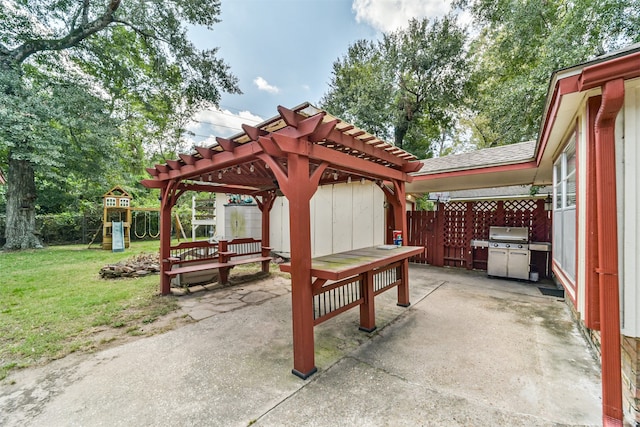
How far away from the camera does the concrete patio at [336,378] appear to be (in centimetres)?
180

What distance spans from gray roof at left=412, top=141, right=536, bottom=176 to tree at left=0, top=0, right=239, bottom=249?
30.5 ft

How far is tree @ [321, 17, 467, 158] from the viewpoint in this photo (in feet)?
40.0

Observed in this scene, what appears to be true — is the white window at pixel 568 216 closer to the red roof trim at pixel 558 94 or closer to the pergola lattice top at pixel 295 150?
the red roof trim at pixel 558 94

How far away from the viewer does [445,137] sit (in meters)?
19.1

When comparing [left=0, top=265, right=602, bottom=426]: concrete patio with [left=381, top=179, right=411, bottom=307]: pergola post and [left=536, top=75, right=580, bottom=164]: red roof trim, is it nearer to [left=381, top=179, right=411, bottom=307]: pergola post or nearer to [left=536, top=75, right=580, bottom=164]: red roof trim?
[left=381, top=179, right=411, bottom=307]: pergola post

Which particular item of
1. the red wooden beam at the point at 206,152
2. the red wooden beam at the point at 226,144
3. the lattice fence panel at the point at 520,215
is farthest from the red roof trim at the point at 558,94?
the lattice fence panel at the point at 520,215

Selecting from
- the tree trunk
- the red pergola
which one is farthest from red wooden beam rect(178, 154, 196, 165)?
the tree trunk

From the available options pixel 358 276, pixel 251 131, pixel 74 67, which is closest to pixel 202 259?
pixel 358 276

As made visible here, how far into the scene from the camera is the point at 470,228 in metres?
6.79

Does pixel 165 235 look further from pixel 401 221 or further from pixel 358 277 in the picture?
pixel 401 221

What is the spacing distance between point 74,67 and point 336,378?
43.9 feet

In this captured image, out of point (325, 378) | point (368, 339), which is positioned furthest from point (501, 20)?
point (325, 378)

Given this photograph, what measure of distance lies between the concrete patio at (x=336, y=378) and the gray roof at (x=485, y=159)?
2.84 metres

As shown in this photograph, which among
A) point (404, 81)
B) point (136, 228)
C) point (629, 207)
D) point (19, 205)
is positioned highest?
point (404, 81)
